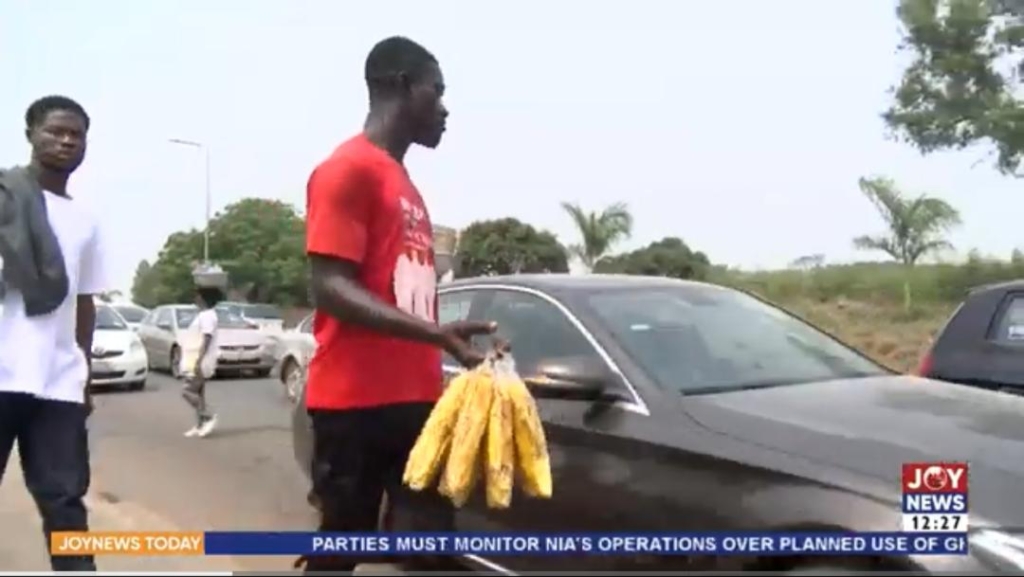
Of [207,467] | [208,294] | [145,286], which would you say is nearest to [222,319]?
[208,294]

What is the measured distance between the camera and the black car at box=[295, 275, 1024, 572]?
3.21 metres

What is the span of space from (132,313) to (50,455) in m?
21.5

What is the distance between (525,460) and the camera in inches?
113

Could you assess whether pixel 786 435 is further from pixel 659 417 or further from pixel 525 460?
pixel 525 460

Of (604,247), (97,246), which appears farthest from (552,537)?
(604,247)

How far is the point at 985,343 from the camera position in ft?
19.8

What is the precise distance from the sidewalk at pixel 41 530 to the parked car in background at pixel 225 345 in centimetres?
1191

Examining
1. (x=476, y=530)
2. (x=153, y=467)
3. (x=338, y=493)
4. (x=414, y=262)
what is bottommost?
(x=153, y=467)

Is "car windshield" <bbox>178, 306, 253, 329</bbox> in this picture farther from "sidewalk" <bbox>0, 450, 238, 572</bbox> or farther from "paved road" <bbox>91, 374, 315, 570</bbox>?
"sidewalk" <bbox>0, 450, 238, 572</bbox>

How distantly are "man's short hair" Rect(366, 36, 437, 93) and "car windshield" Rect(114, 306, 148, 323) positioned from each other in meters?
21.3

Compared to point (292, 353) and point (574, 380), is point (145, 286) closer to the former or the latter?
point (292, 353)

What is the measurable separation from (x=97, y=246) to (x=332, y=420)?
1.39 meters

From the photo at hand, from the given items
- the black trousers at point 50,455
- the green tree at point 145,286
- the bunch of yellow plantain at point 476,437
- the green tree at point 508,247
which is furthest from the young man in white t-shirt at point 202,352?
the green tree at point 145,286

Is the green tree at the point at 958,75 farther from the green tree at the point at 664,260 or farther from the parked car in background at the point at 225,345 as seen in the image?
the parked car in background at the point at 225,345
